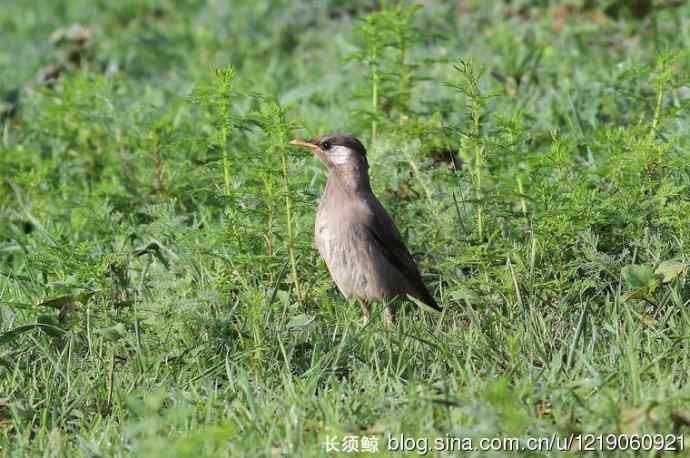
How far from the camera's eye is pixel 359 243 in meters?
6.20

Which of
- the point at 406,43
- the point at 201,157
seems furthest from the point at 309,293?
the point at 406,43

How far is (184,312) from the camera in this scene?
5344mm

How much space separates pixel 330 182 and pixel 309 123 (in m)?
1.94

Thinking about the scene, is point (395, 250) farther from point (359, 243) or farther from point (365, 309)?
point (365, 309)

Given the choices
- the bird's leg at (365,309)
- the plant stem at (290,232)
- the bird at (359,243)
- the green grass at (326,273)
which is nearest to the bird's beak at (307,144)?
the bird at (359,243)

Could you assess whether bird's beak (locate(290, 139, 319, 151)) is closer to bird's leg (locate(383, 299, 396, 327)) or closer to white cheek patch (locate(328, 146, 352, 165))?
white cheek patch (locate(328, 146, 352, 165))

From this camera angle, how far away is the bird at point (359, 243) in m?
6.14

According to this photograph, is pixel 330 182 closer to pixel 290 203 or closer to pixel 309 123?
pixel 290 203

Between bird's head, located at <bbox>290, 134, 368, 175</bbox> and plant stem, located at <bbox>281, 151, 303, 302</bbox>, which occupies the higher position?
bird's head, located at <bbox>290, 134, 368, 175</bbox>

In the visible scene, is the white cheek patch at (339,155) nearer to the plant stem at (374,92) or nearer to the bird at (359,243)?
the bird at (359,243)

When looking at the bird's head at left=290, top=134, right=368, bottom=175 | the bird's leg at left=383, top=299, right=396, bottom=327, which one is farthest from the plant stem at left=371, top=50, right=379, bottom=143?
the bird's leg at left=383, top=299, right=396, bottom=327

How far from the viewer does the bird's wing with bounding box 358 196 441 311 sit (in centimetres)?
621

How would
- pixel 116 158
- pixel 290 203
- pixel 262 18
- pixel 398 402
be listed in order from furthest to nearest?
pixel 262 18 < pixel 116 158 < pixel 290 203 < pixel 398 402

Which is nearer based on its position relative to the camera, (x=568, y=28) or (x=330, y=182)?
(x=330, y=182)
